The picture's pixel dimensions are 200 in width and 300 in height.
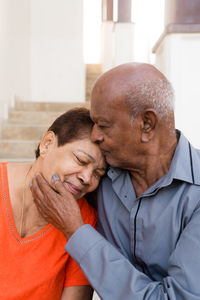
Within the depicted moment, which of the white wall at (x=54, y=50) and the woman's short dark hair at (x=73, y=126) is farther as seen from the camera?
the white wall at (x=54, y=50)

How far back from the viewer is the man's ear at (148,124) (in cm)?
116

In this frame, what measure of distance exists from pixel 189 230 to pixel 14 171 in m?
0.74

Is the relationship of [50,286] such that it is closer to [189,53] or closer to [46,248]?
[46,248]

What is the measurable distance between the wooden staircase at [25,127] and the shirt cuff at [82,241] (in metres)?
3.24

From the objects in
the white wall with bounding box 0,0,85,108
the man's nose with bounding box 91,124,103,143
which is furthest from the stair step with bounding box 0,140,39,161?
the man's nose with bounding box 91,124,103,143

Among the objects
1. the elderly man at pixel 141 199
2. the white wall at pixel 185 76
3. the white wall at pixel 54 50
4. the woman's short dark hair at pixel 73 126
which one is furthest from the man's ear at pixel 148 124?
the white wall at pixel 54 50

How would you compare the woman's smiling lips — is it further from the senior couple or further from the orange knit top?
the orange knit top

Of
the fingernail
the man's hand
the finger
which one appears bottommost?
the man's hand

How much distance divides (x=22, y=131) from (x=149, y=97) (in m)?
4.14

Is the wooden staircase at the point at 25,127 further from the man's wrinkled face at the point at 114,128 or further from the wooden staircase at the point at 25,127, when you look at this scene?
the man's wrinkled face at the point at 114,128

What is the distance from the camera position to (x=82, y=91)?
820 cm

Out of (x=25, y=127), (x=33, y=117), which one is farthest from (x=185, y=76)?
(x=33, y=117)

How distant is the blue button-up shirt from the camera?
1.09 meters

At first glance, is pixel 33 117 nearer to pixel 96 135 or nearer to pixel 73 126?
pixel 73 126
